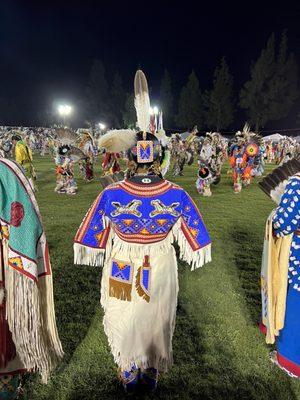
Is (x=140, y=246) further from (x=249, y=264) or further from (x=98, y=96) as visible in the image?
(x=98, y=96)

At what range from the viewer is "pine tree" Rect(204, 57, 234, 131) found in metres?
45.6

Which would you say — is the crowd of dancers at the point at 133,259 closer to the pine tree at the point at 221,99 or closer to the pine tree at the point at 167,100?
the pine tree at the point at 221,99

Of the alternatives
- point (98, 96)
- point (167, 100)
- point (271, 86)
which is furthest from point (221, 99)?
point (98, 96)

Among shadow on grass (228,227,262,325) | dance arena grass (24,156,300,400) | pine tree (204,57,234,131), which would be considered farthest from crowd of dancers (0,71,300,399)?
pine tree (204,57,234,131)

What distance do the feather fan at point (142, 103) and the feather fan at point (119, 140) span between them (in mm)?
100

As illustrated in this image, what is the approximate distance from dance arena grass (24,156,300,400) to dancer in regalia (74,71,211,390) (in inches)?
15.8

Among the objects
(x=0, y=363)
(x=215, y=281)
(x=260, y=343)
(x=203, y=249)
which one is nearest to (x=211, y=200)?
(x=215, y=281)

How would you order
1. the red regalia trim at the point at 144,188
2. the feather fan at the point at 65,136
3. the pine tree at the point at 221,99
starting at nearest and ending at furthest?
the red regalia trim at the point at 144,188 → the feather fan at the point at 65,136 → the pine tree at the point at 221,99

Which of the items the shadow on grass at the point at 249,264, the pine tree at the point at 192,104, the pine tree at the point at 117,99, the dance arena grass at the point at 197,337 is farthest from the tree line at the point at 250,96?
the dance arena grass at the point at 197,337

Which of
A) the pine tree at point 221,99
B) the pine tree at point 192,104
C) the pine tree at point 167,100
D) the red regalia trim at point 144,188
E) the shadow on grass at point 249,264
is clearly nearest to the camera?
the red regalia trim at point 144,188

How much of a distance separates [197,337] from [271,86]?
4430 centimetres

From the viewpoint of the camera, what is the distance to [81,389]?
270 cm

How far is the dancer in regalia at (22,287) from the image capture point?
1971 millimetres

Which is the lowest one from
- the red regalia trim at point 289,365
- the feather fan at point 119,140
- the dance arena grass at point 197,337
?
the dance arena grass at point 197,337
